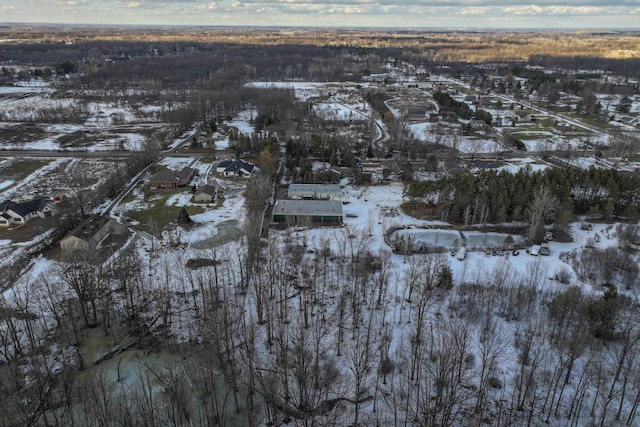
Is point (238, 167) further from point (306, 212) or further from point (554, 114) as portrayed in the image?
point (554, 114)

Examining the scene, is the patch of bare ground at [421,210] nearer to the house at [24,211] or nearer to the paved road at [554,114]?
the house at [24,211]

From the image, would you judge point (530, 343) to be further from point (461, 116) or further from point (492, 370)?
point (461, 116)

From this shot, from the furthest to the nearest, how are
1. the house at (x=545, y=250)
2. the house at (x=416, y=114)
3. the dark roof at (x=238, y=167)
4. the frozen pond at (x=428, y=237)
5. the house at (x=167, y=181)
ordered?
the house at (x=416, y=114) < the dark roof at (x=238, y=167) < the house at (x=167, y=181) < the frozen pond at (x=428, y=237) < the house at (x=545, y=250)

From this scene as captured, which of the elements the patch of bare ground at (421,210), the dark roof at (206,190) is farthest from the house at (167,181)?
the patch of bare ground at (421,210)

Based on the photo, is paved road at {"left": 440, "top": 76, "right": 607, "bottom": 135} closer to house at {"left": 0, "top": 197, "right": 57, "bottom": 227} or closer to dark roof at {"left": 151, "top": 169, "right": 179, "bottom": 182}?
dark roof at {"left": 151, "top": 169, "right": 179, "bottom": 182}

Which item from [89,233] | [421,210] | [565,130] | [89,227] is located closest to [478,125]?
[565,130]

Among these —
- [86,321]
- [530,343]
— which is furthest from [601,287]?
[86,321]

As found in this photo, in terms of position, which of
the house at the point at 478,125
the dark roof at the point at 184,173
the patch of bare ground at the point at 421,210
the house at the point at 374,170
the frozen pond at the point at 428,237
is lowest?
the frozen pond at the point at 428,237
